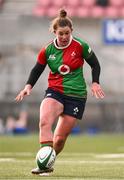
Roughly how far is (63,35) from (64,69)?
43 cm

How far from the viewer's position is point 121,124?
25.7 metres

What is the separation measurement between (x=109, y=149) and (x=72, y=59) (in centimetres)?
834

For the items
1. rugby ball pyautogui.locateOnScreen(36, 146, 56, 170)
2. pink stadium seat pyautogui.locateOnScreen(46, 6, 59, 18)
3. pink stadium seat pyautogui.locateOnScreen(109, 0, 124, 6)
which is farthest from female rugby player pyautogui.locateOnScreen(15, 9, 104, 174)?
pink stadium seat pyautogui.locateOnScreen(109, 0, 124, 6)

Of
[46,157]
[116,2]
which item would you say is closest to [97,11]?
[116,2]

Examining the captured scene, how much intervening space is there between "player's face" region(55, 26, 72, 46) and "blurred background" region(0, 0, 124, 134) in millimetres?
14582

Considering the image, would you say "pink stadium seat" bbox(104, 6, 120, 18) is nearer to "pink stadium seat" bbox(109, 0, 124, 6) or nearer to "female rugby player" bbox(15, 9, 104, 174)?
"pink stadium seat" bbox(109, 0, 124, 6)

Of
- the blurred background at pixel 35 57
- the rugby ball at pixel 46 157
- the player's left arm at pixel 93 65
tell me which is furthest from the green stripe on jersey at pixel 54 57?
the blurred background at pixel 35 57

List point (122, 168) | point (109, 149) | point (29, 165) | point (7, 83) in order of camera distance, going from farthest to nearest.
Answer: point (7, 83) < point (109, 149) < point (29, 165) < point (122, 168)

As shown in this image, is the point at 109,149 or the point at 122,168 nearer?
the point at 122,168

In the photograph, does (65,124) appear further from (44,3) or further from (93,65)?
(44,3)

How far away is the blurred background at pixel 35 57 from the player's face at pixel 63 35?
14582 millimetres

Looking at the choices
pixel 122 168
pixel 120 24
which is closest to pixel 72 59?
pixel 122 168

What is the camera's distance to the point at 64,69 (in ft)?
33.2

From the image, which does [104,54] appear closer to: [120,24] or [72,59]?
[120,24]
